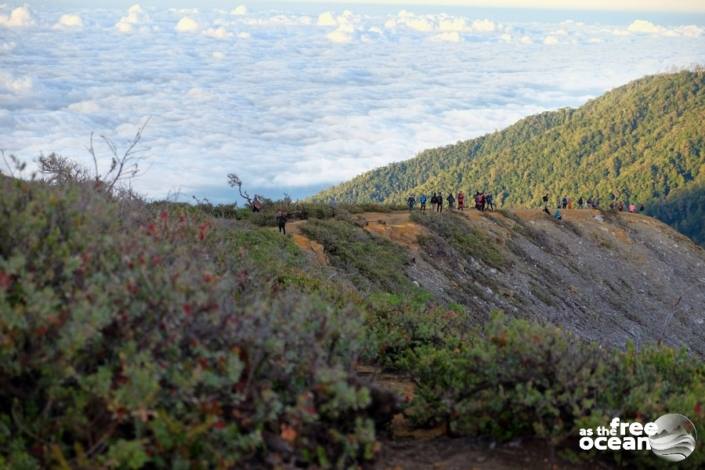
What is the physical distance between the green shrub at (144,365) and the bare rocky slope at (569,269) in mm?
15489

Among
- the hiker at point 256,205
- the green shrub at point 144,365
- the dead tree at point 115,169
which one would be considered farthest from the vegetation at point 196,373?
A: the hiker at point 256,205

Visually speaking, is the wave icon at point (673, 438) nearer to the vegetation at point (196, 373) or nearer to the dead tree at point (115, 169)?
the vegetation at point (196, 373)

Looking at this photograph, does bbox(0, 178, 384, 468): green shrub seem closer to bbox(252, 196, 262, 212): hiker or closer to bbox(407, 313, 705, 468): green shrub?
bbox(407, 313, 705, 468): green shrub

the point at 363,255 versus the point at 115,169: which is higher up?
the point at 115,169

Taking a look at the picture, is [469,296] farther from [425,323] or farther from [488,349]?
[488,349]

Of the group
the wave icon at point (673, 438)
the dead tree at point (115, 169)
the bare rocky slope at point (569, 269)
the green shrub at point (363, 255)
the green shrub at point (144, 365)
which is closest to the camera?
the green shrub at point (144, 365)

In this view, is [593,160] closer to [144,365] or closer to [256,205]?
[256,205]

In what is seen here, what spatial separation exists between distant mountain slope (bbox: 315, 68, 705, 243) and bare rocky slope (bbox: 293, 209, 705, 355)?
67042 mm

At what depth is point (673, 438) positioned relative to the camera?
500cm

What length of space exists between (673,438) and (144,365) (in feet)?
12.2

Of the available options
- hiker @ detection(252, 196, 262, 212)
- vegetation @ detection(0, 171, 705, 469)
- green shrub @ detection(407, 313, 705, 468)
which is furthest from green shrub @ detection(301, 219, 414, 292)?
vegetation @ detection(0, 171, 705, 469)

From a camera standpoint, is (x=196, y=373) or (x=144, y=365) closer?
(x=196, y=373)

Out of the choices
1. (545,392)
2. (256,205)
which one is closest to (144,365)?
(545,392)

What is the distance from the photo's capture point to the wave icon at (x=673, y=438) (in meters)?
4.95
